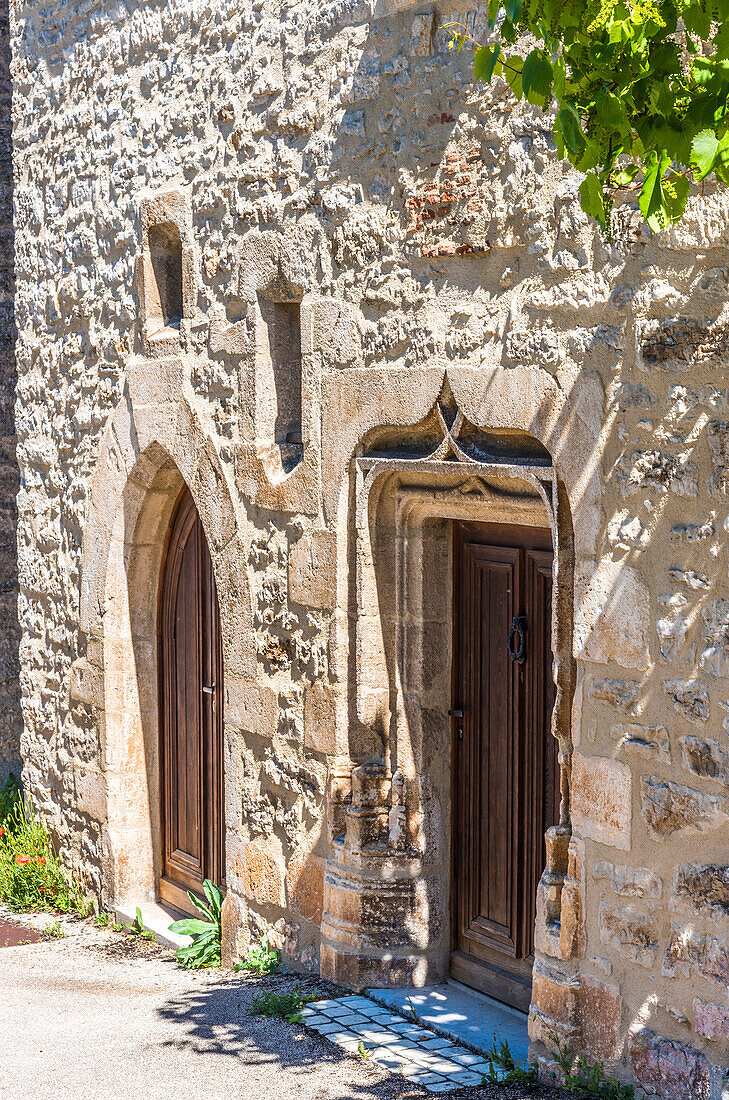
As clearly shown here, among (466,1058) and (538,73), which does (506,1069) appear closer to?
(466,1058)

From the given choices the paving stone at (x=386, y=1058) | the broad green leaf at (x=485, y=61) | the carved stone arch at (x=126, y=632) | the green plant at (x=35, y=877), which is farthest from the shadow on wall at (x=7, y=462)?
the broad green leaf at (x=485, y=61)

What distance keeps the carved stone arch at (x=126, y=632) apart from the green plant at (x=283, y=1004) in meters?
1.95

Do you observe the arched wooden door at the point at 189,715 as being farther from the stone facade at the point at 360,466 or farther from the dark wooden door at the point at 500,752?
the dark wooden door at the point at 500,752

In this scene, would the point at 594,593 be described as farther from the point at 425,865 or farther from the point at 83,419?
the point at 83,419

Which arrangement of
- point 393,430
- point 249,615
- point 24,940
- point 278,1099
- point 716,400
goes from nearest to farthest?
point 716,400 → point 278,1099 → point 393,430 → point 249,615 → point 24,940

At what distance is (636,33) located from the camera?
8.13 feet

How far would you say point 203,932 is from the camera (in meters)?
6.09

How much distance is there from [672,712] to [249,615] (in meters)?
2.35

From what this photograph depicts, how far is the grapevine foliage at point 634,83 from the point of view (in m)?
2.46

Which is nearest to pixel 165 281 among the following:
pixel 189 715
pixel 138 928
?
pixel 189 715

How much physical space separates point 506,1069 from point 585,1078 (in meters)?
0.34

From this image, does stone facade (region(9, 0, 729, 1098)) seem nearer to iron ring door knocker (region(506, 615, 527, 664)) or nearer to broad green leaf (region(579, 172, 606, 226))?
iron ring door knocker (region(506, 615, 527, 664))

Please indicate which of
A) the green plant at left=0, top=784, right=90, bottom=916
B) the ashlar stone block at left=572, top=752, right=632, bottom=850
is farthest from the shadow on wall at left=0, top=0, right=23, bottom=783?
the ashlar stone block at left=572, top=752, right=632, bottom=850

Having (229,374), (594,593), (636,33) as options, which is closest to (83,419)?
(229,374)
